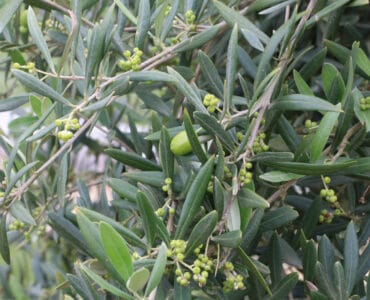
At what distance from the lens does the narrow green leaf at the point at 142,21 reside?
2.74 ft

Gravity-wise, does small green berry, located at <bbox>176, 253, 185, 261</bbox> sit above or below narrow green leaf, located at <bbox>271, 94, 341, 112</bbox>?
below

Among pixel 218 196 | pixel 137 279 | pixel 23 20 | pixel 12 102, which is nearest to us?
pixel 137 279

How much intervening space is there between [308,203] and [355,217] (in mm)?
75

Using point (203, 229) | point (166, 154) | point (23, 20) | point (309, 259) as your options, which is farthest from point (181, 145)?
point (23, 20)

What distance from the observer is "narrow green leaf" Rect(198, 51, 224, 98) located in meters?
0.87

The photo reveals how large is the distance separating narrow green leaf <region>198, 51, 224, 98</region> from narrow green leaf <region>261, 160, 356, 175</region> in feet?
0.57

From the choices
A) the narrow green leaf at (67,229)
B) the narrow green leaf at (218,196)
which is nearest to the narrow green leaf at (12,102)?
the narrow green leaf at (67,229)

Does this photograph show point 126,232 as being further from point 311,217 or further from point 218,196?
point 311,217

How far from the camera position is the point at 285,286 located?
83 cm

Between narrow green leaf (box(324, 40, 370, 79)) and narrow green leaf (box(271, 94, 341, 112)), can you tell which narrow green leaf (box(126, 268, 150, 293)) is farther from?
narrow green leaf (box(324, 40, 370, 79))

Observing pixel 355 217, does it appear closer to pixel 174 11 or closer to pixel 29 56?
pixel 174 11

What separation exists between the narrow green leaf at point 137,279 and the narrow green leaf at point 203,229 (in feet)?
0.33

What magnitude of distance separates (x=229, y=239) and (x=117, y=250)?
138 mm

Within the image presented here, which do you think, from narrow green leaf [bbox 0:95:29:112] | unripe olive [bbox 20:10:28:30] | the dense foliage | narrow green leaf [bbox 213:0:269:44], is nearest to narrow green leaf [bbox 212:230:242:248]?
the dense foliage
